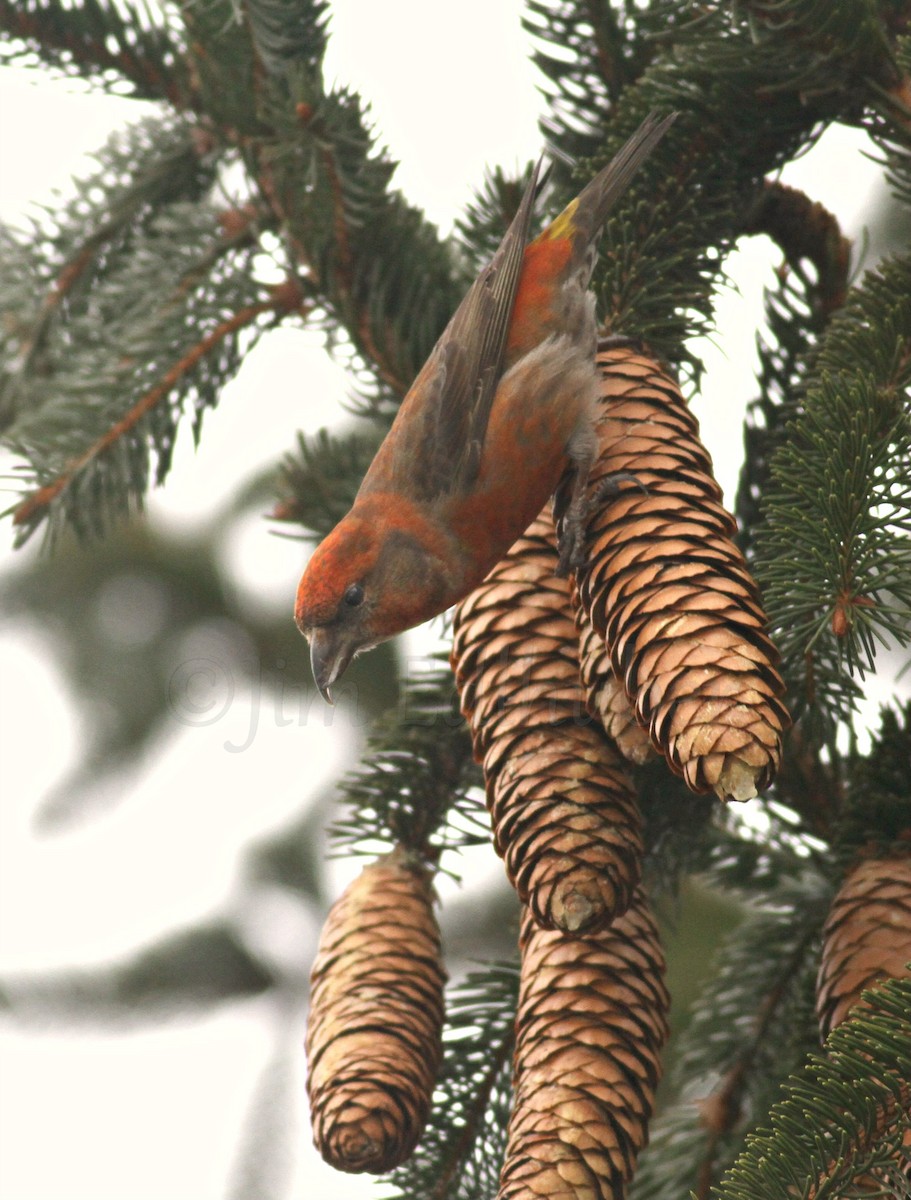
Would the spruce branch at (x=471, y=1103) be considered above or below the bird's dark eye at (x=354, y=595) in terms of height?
below

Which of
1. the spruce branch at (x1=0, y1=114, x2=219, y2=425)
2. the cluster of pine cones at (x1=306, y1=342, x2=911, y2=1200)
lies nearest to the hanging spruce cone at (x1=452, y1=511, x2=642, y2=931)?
the cluster of pine cones at (x1=306, y1=342, x2=911, y2=1200)

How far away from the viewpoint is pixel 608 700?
4.87 feet

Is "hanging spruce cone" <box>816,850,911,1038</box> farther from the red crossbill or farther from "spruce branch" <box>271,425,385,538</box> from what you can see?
"spruce branch" <box>271,425,385,538</box>

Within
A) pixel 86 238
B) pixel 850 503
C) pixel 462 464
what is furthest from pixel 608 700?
pixel 86 238

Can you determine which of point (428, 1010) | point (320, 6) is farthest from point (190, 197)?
point (428, 1010)

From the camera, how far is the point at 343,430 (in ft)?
9.07

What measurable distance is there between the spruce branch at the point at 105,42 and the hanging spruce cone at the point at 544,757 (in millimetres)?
1085

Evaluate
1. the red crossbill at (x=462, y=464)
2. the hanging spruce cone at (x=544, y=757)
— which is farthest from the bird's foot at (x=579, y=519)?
the red crossbill at (x=462, y=464)

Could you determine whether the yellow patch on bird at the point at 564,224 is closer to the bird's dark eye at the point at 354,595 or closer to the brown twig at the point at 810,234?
the brown twig at the point at 810,234

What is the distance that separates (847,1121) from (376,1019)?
27.3 inches

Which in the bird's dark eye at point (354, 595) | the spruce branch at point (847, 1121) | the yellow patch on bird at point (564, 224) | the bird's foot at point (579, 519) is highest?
the yellow patch on bird at point (564, 224)

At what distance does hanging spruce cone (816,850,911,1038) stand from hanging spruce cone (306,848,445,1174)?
510mm

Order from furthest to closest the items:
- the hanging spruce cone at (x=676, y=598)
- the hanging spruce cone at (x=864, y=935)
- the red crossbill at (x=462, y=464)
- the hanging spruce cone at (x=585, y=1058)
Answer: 1. the red crossbill at (x=462, y=464)
2. the hanging spruce cone at (x=864, y=935)
3. the hanging spruce cone at (x=585, y=1058)
4. the hanging spruce cone at (x=676, y=598)

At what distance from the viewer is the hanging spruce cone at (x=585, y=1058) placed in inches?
52.0
